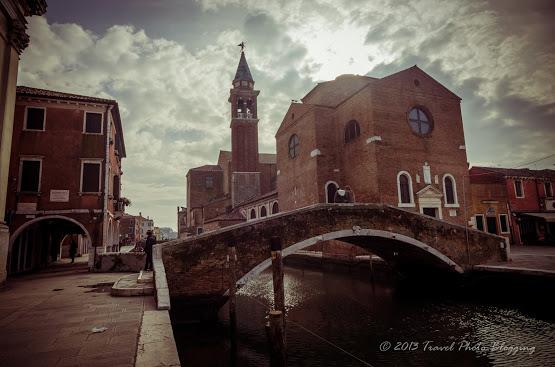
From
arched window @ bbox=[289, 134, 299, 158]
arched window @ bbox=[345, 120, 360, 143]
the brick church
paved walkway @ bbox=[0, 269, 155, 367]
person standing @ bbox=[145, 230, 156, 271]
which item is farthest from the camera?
arched window @ bbox=[289, 134, 299, 158]

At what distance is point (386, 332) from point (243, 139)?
27.3m

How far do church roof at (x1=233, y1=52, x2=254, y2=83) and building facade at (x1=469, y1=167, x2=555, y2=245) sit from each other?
75.4ft

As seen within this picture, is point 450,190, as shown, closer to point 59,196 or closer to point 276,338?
point 276,338

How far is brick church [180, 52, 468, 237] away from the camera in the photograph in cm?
1541

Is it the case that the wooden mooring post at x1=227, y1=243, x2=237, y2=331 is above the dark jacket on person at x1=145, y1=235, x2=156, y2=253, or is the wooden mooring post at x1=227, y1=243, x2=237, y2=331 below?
below

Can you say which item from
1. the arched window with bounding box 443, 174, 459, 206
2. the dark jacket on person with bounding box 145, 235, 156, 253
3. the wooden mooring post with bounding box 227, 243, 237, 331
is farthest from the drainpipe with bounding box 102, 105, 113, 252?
the arched window with bounding box 443, 174, 459, 206

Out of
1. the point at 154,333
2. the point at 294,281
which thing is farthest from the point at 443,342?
the point at 294,281

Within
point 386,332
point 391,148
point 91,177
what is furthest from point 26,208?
point 391,148

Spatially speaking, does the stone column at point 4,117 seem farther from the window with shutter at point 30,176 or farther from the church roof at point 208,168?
the church roof at point 208,168

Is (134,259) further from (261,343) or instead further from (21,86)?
(21,86)

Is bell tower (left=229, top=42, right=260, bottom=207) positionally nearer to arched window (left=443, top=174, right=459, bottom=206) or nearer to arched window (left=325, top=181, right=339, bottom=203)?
arched window (left=325, top=181, right=339, bottom=203)

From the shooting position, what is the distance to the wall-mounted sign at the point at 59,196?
12406 mm

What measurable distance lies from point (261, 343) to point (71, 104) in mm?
11829

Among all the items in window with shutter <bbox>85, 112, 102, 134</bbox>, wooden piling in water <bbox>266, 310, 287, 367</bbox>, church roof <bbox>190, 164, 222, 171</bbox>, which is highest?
church roof <bbox>190, 164, 222, 171</bbox>
